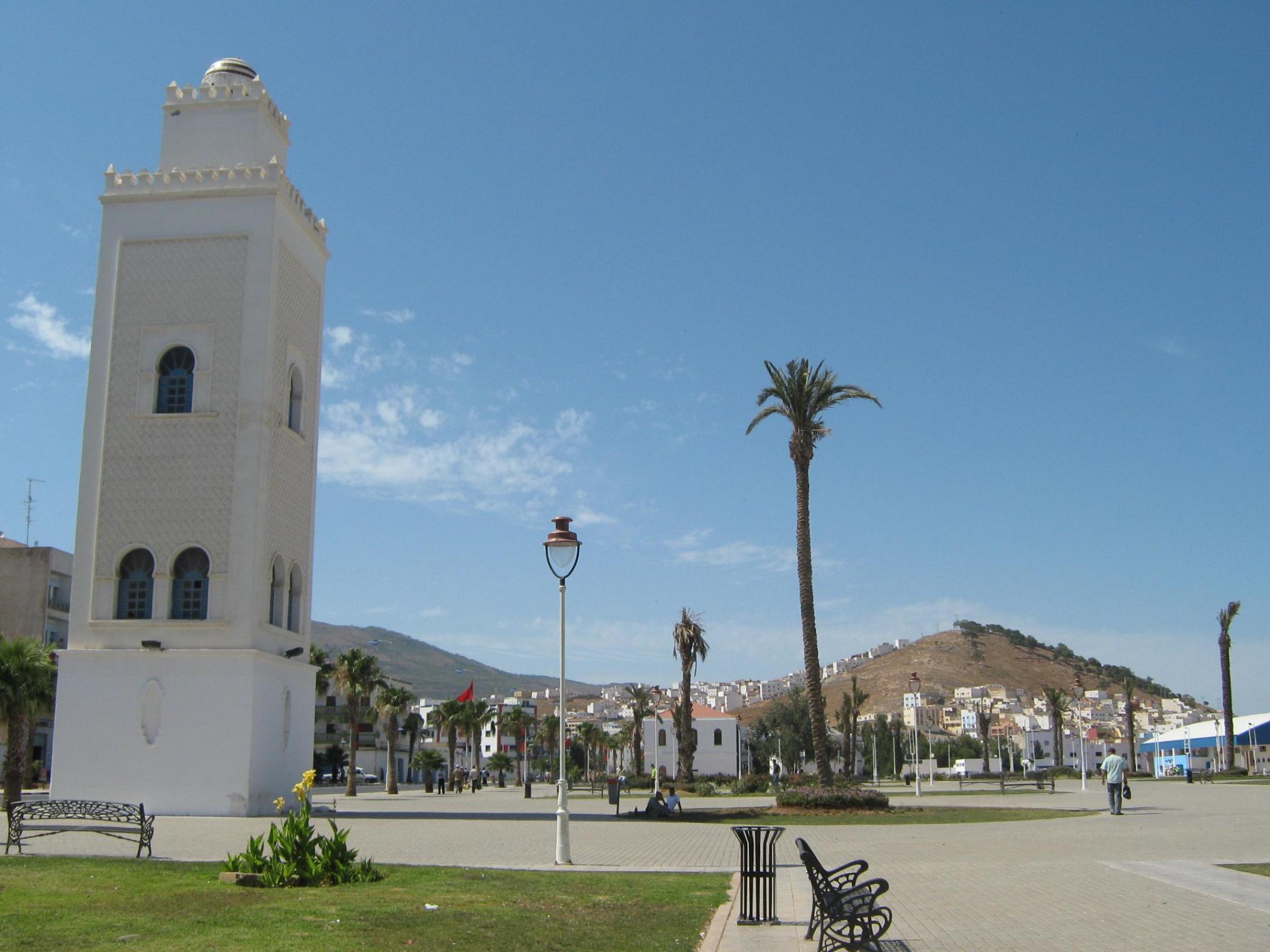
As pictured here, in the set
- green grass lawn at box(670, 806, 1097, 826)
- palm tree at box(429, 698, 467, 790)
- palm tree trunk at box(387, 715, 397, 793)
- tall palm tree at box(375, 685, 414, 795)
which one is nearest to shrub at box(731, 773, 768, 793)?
palm tree trunk at box(387, 715, 397, 793)

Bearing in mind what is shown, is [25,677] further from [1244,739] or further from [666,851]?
[1244,739]

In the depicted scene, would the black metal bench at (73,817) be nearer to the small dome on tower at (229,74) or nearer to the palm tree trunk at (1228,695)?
the small dome on tower at (229,74)

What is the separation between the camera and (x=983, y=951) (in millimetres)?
9352

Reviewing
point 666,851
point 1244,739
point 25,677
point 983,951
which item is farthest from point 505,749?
point 983,951

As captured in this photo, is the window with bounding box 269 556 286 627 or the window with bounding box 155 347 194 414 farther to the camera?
the window with bounding box 269 556 286 627

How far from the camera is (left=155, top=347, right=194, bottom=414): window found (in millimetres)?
32219

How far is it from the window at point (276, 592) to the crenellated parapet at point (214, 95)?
43.8 feet

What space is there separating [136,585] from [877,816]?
20.2m

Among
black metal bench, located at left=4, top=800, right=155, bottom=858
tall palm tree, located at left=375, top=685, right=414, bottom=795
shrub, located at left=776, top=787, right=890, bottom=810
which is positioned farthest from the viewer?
tall palm tree, located at left=375, top=685, right=414, bottom=795

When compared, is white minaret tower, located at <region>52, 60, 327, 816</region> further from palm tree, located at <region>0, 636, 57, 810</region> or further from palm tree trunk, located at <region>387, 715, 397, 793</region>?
palm tree trunk, located at <region>387, 715, 397, 793</region>

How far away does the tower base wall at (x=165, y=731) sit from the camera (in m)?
29.4

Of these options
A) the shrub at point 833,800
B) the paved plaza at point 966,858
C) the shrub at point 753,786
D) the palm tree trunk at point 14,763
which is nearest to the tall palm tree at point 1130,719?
the shrub at point 753,786

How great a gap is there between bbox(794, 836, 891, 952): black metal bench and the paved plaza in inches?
20.5

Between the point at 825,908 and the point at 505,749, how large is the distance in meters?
156
